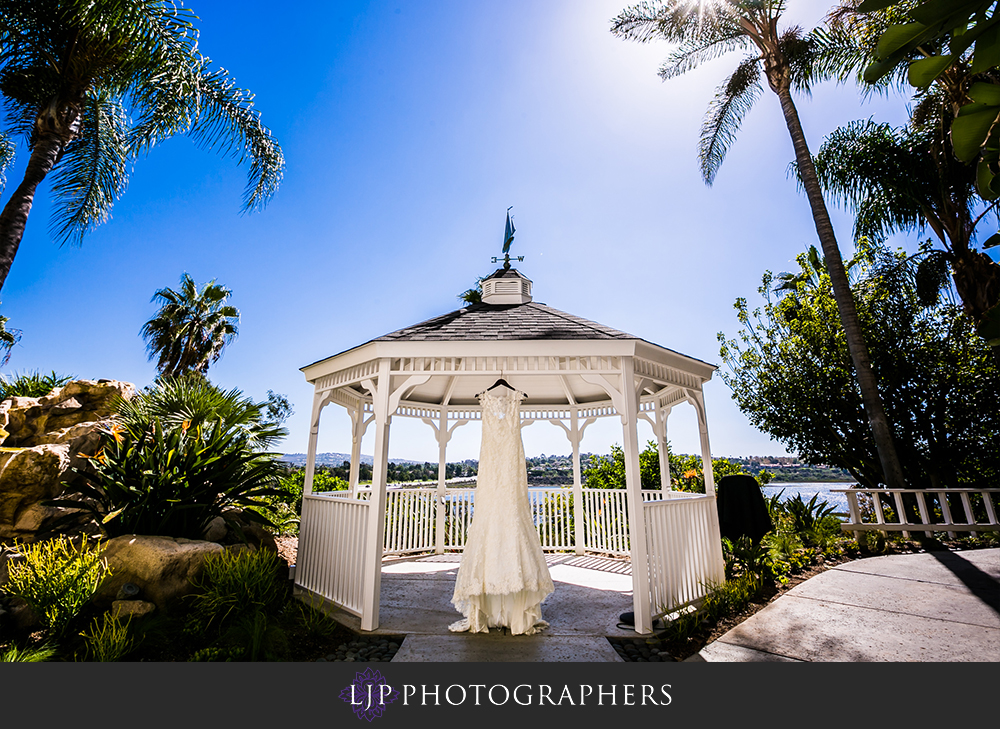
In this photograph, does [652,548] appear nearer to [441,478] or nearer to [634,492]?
[634,492]

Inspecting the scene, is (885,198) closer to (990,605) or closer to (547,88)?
(547,88)

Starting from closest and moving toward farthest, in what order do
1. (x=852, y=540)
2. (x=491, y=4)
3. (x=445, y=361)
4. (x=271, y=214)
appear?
(x=445, y=361) < (x=491, y=4) < (x=852, y=540) < (x=271, y=214)

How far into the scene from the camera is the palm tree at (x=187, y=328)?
17.9 metres

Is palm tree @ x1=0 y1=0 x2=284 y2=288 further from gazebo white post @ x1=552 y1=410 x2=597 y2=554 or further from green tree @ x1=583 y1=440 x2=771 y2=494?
green tree @ x1=583 y1=440 x2=771 y2=494

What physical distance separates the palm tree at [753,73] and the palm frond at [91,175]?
11671mm

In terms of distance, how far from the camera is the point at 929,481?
1018 centimetres

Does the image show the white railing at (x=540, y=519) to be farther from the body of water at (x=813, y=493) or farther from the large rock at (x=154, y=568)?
the large rock at (x=154, y=568)

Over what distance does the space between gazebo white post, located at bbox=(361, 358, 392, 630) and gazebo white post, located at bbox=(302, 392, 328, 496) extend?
1.63m

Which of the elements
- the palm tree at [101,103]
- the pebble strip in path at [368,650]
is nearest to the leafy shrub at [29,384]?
the palm tree at [101,103]

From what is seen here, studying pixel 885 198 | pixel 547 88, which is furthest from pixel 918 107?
pixel 547 88

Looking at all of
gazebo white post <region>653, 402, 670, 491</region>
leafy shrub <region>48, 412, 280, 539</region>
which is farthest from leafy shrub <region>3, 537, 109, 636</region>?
gazebo white post <region>653, 402, 670, 491</region>

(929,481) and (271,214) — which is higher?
(271,214)

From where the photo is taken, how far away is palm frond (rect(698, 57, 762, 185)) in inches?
451

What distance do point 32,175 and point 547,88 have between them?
846 centimetres
